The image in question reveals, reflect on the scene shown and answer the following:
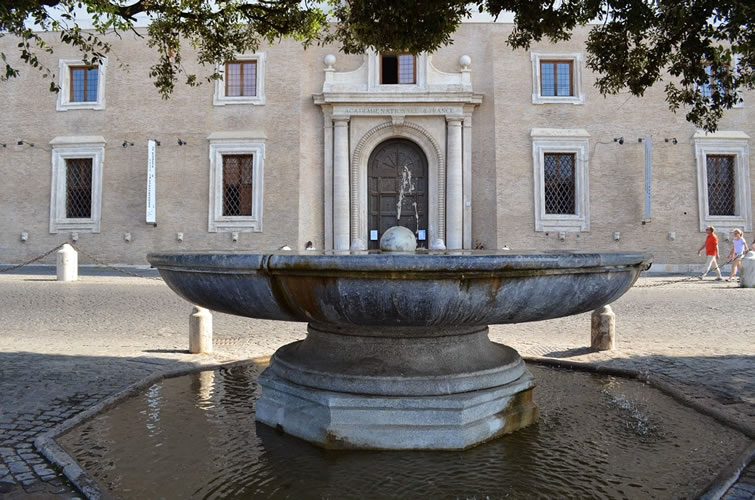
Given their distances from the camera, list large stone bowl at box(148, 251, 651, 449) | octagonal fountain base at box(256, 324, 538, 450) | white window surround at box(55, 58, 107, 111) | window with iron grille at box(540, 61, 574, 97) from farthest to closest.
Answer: white window surround at box(55, 58, 107, 111)
window with iron grille at box(540, 61, 574, 97)
octagonal fountain base at box(256, 324, 538, 450)
large stone bowl at box(148, 251, 651, 449)

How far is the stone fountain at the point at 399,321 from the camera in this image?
2266 mm

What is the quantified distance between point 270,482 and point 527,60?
18320 millimetres

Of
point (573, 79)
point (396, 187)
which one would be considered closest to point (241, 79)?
point (396, 187)

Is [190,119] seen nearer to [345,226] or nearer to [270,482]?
[345,226]

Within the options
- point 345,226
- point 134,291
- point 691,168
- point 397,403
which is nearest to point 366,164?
point 345,226

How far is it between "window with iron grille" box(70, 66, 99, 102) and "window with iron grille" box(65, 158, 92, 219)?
2.14 metres

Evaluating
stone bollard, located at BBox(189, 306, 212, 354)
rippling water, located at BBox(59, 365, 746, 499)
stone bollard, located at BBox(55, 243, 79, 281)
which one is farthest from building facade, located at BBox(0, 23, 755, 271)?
rippling water, located at BBox(59, 365, 746, 499)

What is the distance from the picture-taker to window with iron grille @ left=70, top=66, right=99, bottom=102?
19109 millimetres

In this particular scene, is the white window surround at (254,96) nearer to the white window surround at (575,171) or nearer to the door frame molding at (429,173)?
the door frame molding at (429,173)

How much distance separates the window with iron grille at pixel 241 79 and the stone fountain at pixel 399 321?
16.8m

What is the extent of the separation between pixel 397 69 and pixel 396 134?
214 centimetres

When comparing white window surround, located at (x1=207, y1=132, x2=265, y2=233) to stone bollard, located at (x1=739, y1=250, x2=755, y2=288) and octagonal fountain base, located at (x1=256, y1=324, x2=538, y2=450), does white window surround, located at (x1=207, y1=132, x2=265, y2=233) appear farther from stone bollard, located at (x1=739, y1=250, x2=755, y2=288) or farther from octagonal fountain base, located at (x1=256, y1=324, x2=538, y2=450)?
octagonal fountain base, located at (x1=256, y1=324, x2=538, y2=450)

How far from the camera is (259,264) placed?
2.40 m

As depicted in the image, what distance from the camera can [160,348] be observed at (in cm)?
568
